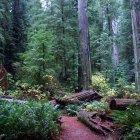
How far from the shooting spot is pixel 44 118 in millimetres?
8125

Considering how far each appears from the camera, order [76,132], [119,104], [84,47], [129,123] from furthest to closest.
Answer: [84,47] → [119,104] → [76,132] → [129,123]

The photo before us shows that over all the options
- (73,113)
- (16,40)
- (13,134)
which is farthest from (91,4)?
(13,134)

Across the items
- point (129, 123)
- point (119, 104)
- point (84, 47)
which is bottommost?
point (129, 123)

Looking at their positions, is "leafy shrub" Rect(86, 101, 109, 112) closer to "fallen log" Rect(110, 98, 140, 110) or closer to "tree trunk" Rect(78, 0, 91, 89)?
"fallen log" Rect(110, 98, 140, 110)

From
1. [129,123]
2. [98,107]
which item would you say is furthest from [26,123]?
[98,107]

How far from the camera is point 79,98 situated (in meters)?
14.1

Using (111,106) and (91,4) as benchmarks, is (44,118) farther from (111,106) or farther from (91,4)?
(91,4)

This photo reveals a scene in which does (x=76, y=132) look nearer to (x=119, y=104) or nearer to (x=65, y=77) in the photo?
(x=119, y=104)

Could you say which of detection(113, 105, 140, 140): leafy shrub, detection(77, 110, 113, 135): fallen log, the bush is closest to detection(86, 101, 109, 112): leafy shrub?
detection(77, 110, 113, 135): fallen log

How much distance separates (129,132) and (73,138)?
168 centimetres

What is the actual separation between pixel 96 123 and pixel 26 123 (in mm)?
3203

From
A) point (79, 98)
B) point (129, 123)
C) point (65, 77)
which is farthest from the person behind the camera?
point (65, 77)

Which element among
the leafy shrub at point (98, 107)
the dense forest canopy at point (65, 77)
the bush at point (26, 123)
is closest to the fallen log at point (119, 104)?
the dense forest canopy at point (65, 77)

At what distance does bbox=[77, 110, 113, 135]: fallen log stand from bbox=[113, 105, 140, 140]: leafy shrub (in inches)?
17.1
